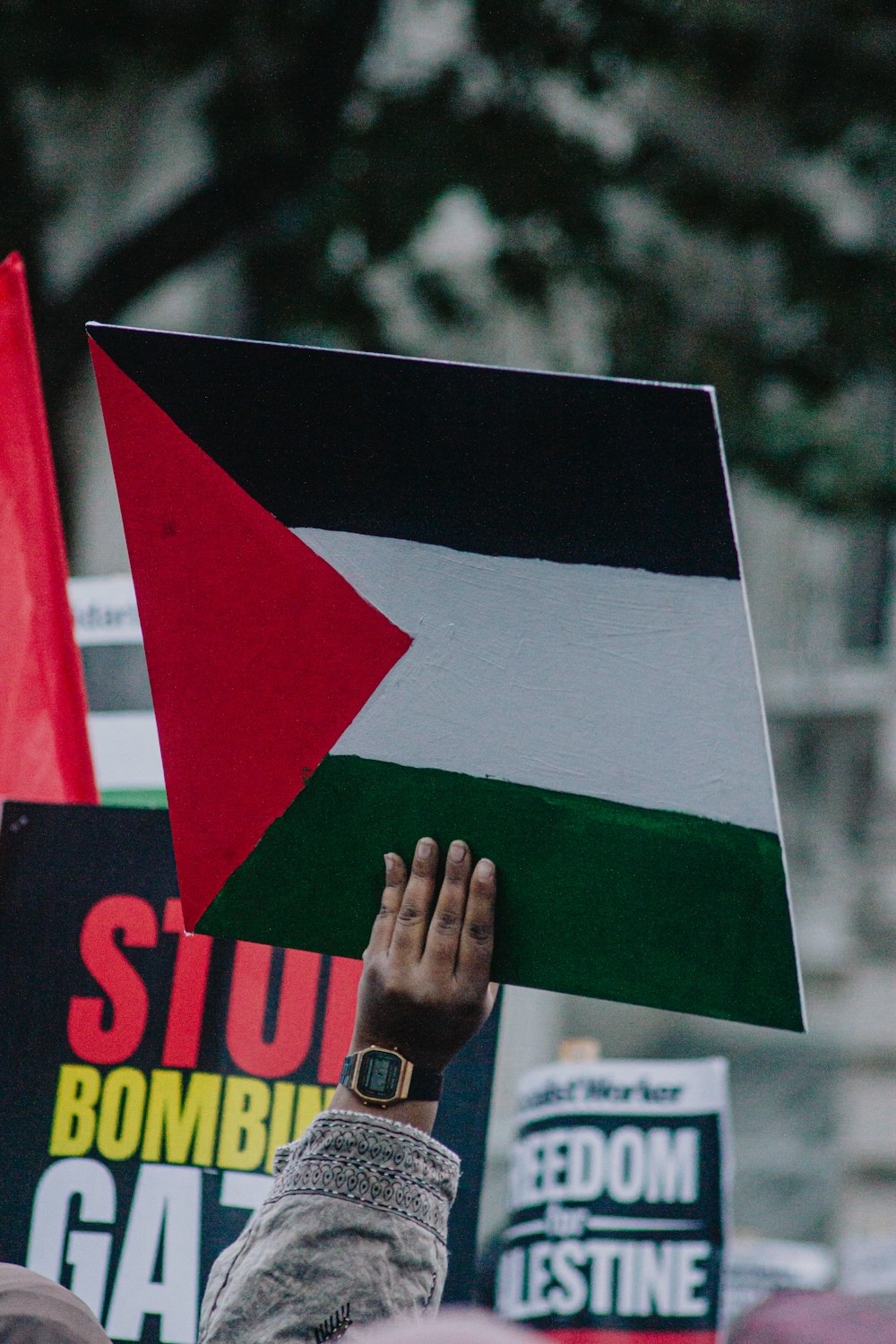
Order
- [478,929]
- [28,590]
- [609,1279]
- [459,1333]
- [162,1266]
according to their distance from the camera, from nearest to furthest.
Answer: [459,1333]
[478,929]
[162,1266]
[28,590]
[609,1279]

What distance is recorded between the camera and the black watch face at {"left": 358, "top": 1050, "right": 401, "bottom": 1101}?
1.28m

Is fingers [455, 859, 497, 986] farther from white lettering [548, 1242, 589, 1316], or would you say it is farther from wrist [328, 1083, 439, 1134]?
white lettering [548, 1242, 589, 1316]

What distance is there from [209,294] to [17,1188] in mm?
6358

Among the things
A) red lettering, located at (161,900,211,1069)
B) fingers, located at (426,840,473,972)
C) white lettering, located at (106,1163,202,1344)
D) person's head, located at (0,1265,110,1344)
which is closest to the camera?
person's head, located at (0,1265,110,1344)

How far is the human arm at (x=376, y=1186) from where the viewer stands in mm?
1196

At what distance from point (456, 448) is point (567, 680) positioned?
0.84 ft

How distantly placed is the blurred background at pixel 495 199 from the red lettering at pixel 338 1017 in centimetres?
330

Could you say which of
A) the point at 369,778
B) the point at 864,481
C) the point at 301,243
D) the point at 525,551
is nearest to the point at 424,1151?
the point at 369,778

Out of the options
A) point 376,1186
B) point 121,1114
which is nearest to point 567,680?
point 376,1186

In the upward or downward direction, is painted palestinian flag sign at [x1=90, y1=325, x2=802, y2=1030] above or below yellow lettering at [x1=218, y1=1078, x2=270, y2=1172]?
above

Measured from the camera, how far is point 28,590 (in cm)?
197

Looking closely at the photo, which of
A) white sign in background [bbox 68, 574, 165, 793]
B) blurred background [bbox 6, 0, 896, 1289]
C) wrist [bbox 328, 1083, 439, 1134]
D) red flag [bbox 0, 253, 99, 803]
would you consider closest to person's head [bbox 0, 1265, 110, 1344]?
wrist [bbox 328, 1083, 439, 1134]

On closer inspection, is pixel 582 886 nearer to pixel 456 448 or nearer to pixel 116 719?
pixel 456 448

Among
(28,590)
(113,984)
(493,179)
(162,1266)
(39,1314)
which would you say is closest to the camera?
(39,1314)
